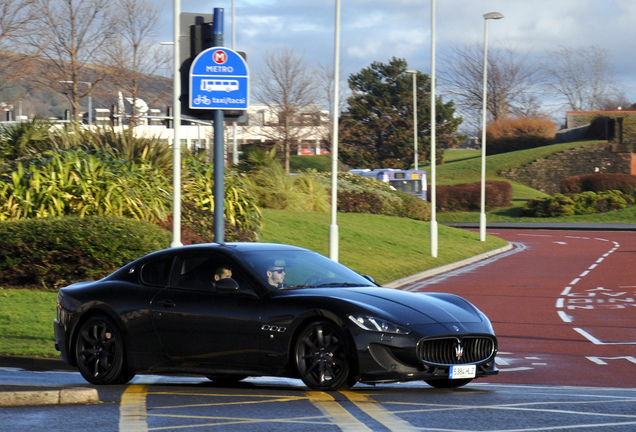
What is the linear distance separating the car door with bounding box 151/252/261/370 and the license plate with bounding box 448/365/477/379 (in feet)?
5.64

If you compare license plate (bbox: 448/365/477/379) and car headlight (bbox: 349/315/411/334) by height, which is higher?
car headlight (bbox: 349/315/411/334)

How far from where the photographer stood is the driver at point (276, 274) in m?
9.24

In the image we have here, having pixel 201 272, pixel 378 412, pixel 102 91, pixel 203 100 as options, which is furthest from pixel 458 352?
pixel 102 91

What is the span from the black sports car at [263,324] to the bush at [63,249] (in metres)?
6.48

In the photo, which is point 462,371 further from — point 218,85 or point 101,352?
point 218,85

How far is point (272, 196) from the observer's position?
34.2 metres

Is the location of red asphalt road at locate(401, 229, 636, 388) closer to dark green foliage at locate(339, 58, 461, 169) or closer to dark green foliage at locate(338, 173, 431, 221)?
dark green foliage at locate(338, 173, 431, 221)

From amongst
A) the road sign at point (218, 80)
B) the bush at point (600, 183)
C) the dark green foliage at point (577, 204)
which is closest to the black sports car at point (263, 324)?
the road sign at point (218, 80)

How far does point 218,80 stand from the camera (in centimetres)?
1167

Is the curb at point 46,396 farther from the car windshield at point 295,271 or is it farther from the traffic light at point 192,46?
the traffic light at point 192,46

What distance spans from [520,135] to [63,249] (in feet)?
286

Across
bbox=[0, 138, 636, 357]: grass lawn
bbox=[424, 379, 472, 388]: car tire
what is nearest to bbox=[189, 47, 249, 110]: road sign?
bbox=[0, 138, 636, 357]: grass lawn

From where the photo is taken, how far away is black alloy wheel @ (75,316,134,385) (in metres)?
9.54

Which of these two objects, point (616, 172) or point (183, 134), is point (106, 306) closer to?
point (616, 172)
